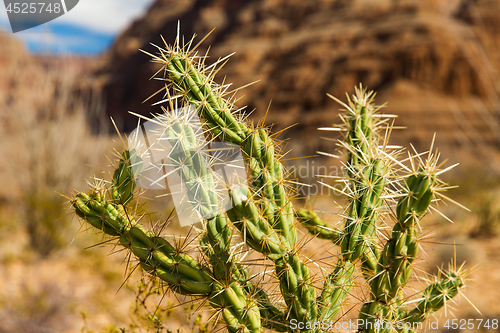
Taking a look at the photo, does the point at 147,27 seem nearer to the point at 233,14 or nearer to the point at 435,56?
the point at 233,14

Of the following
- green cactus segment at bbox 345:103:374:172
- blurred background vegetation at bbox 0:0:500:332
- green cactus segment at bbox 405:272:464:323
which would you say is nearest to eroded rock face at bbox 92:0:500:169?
blurred background vegetation at bbox 0:0:500:332

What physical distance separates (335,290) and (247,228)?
611mm

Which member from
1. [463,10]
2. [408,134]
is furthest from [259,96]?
[463,10]

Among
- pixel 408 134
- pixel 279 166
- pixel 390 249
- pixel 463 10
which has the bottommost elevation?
pixel 390 249

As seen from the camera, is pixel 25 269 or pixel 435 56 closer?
pixel 25 269

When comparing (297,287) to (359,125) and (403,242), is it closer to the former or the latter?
(403,242)

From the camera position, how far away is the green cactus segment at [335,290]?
170 cm

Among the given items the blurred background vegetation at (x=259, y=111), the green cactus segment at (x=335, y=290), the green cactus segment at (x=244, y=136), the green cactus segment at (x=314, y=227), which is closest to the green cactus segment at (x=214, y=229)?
the green cactus segment at (x=244, y=136)

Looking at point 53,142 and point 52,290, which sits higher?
point 53,142

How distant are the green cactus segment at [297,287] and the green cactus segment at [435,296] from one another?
62 cm

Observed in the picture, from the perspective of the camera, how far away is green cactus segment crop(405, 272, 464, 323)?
1874 mm

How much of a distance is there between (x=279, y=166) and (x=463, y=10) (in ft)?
97.2

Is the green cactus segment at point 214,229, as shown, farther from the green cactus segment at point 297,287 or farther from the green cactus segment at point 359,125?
the green cactus segment at point 359,125

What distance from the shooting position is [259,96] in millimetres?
28422
